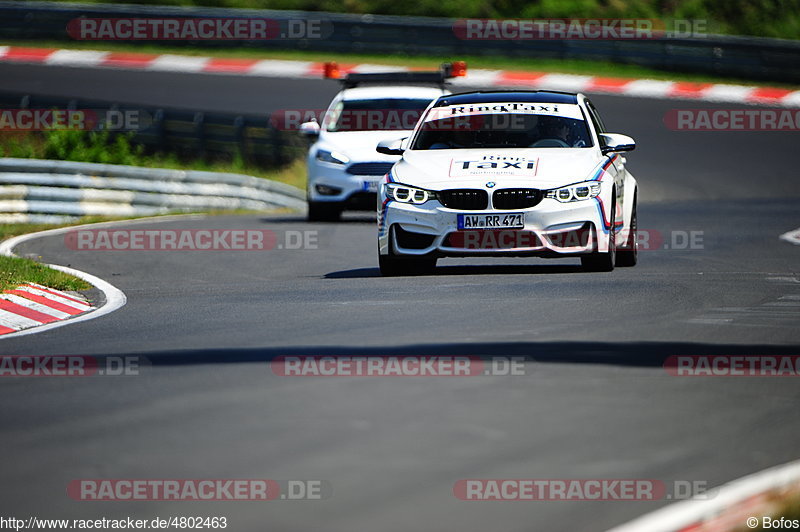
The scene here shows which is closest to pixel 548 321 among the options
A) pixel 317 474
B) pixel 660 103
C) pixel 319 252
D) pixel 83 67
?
pixel 317 474

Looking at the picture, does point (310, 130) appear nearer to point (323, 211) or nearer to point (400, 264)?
point (323, 211)

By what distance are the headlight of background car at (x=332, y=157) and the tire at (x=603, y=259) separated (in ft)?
24.4

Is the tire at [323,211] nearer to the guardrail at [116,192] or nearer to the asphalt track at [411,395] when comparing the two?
the guardrail at [116,192]

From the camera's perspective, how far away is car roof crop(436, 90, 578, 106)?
525 inches

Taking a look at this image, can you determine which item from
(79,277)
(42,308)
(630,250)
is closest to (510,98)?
(630,250)

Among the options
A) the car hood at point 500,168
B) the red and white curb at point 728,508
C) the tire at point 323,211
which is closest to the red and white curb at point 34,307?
the car hood at point 500,168

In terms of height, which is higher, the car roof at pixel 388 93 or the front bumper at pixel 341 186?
the car roof at pixel 388 93

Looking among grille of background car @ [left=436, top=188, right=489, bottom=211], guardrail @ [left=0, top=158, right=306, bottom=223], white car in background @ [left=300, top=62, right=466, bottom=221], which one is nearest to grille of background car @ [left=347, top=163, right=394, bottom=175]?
white car in background @ [left=300, top=62, right=466, bottom=221]

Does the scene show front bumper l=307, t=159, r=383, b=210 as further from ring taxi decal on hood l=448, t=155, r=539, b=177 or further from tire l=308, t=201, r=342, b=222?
ring taxi decal on hood l=448, t=155, r=539, b=177

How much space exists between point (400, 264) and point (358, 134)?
757cm

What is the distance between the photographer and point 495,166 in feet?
39.7

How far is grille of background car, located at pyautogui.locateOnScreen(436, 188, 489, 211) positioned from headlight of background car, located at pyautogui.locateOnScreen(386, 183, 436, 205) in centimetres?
13

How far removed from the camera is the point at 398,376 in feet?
24.1

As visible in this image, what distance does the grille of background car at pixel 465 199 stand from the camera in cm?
1184
